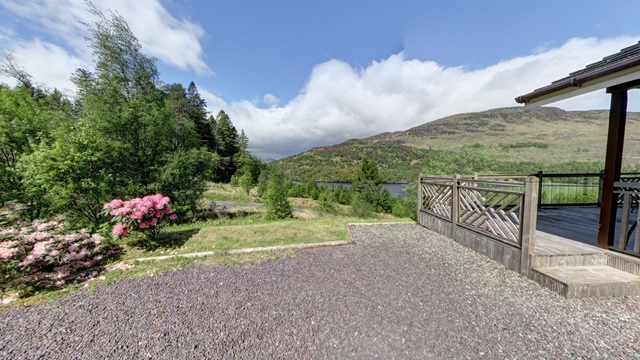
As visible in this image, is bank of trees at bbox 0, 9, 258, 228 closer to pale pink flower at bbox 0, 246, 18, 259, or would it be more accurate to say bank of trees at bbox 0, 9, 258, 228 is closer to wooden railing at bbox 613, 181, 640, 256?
pale pink flower at bbox 0, 246, 18, 259

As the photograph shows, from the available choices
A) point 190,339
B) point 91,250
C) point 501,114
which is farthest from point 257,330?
point 501,114

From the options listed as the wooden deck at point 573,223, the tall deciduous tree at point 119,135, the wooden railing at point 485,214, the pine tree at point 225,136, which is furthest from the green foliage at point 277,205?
the pine tree at point 225,136

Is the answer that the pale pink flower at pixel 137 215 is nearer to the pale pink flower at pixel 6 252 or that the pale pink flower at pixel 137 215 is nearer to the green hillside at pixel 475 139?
the pale pink flower at pixel 6 252

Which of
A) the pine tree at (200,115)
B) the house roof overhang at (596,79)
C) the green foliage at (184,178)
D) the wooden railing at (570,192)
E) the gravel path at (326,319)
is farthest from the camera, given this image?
the pine tree at (200,115)

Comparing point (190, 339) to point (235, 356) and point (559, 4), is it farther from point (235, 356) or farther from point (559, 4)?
point (559, 4)

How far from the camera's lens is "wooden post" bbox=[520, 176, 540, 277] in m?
3.15

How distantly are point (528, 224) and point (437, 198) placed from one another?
246cm

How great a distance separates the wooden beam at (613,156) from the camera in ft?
9.86

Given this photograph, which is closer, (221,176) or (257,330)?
(257,330)

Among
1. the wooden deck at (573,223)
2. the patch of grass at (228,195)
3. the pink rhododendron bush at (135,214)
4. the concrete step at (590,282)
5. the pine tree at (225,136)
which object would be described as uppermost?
the pine tree at (225,136)

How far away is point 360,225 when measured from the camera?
6398mm

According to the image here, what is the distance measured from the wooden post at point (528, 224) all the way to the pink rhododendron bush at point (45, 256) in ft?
21.6

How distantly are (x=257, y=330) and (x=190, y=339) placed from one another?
0.62 m

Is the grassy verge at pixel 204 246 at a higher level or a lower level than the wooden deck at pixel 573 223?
lower
